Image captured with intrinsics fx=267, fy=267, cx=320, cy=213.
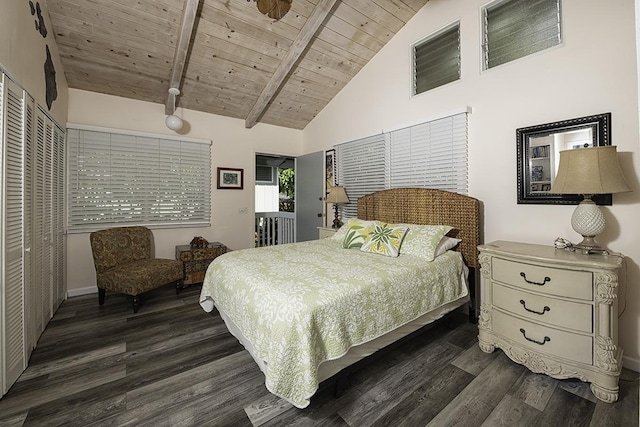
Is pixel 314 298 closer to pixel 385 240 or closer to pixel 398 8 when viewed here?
pixel 385 240

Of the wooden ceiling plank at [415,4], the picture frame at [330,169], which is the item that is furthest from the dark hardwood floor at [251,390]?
the wooden ceiling plank at [415,4]

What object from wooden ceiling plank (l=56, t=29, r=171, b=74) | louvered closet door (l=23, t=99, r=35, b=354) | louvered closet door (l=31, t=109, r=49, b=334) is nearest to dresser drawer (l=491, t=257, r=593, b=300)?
louvered closet door (l=23, t=99, r=35, b=354)

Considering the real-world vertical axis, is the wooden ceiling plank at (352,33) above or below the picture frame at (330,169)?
above

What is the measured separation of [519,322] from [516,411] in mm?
610

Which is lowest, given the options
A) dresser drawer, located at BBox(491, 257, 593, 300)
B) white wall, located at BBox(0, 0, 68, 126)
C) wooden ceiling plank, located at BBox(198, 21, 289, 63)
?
dresser drawer, located at BBox(491, 257, 593, 300)

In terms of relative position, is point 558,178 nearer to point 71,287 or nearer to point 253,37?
point 253,37

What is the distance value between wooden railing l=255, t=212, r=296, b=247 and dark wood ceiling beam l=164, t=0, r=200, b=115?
2903 mm

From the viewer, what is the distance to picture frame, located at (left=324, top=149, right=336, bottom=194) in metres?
4.46

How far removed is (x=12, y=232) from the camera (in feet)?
5.81

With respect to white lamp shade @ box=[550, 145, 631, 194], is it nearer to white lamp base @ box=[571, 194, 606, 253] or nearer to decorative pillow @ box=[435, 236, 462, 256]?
white lamp base @ box=[571, 194, 606, 253]

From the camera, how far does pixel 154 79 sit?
3.40m

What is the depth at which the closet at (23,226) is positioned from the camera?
166 centimetres

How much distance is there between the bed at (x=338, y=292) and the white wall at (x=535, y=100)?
0.43m

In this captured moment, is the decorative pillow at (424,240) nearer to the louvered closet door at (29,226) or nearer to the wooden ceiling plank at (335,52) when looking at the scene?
the wooden ceiling plank at (335,52)
